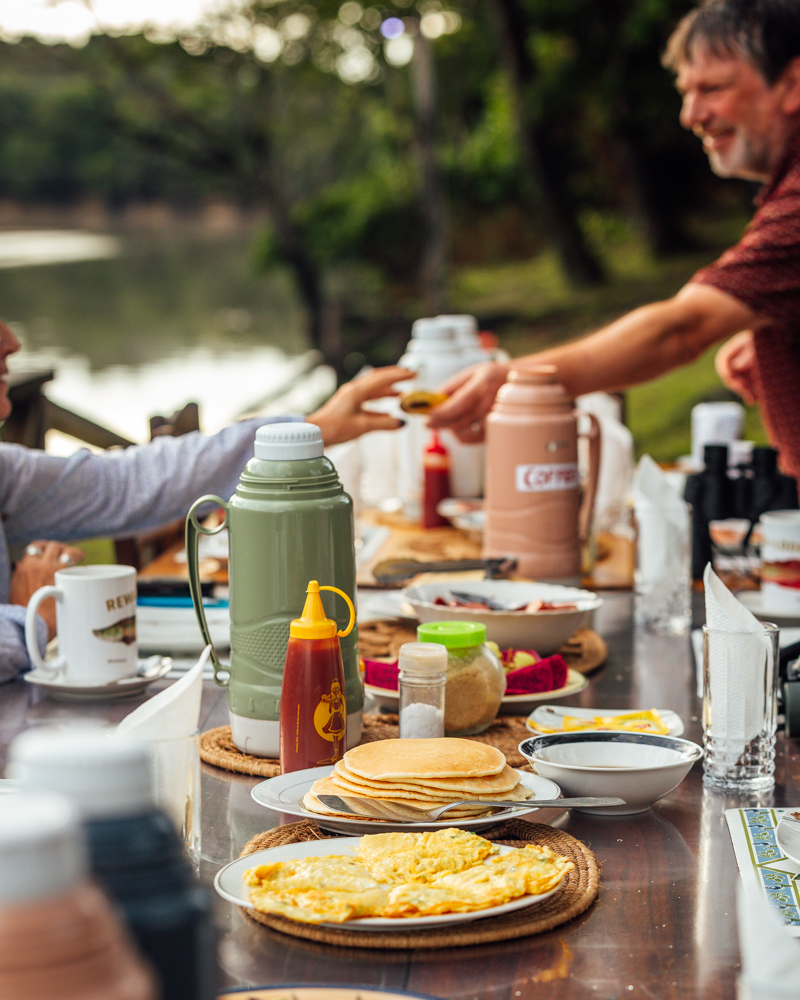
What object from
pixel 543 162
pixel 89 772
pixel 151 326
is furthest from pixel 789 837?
pixel 151 326

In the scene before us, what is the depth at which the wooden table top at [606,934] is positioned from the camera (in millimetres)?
735

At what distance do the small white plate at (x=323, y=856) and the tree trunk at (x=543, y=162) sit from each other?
11.0m

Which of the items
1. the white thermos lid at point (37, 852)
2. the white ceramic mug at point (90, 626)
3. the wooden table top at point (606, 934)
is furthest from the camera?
the white ceramic mug at point (90, 626)

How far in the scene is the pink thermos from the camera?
6.29 ft

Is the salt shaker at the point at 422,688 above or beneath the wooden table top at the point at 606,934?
above

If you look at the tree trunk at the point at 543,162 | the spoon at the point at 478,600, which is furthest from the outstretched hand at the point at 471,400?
the tree trunk at the point at 543,162

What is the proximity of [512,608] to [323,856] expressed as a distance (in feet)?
2.48

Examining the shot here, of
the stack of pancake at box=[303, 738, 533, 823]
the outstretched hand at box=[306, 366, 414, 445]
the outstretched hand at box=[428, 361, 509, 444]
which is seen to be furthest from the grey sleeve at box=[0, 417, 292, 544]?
the stack of pancake at box=[303, 738, 533, 823]

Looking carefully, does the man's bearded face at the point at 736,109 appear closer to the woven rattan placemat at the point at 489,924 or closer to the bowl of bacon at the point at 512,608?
the bowl of bacon at the point at 512,608

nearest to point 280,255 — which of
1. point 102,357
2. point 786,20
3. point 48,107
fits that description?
point 102,357

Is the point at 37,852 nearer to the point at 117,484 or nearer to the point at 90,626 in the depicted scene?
the point at 90,626

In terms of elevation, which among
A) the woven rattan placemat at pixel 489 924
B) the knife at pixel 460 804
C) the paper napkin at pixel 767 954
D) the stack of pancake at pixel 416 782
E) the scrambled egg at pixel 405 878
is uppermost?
the paper napkin at pixel 767 954

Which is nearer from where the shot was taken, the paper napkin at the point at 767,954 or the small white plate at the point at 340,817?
the paper napkin at the point at 767,954

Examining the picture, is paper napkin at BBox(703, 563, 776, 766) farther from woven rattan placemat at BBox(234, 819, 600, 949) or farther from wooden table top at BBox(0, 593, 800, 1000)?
woven rattan placemat at BBox(234, 819, 600, 949)
